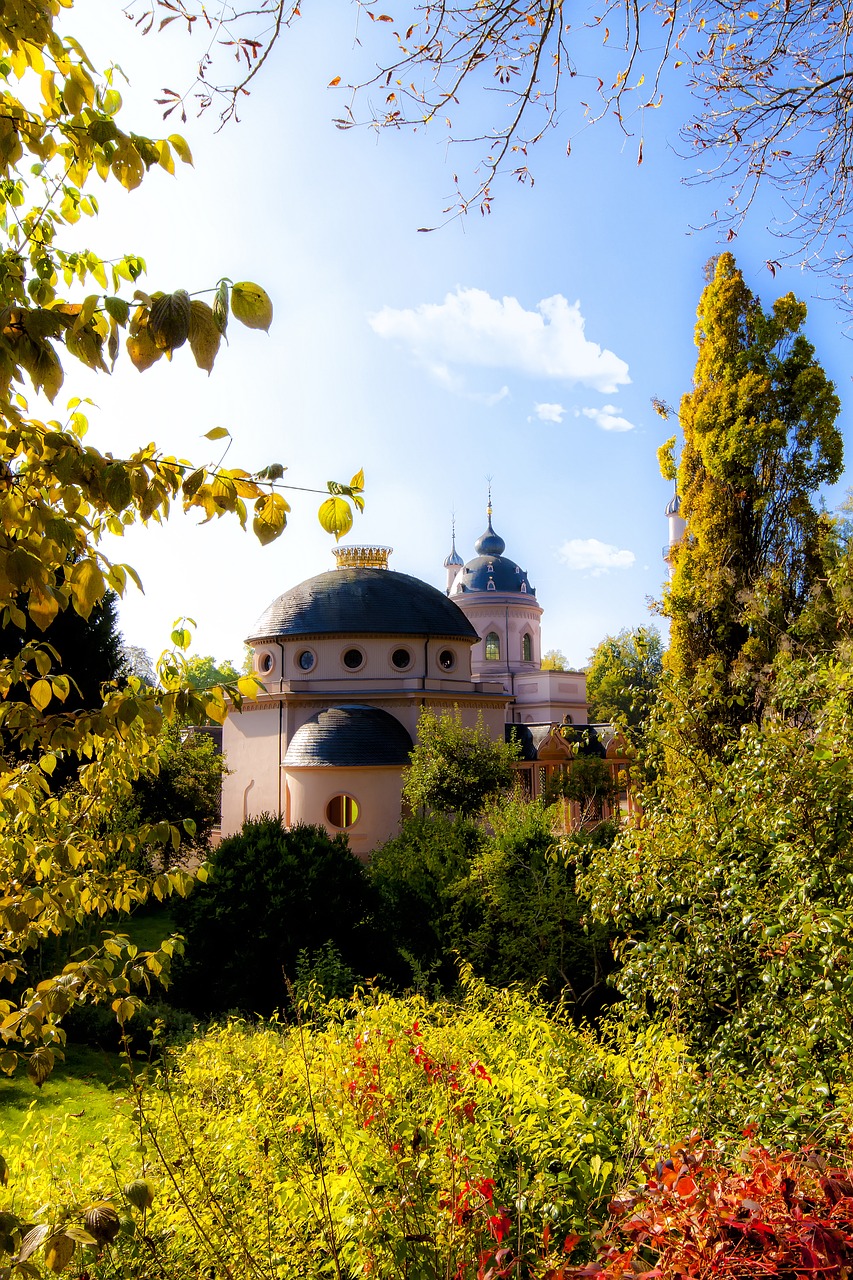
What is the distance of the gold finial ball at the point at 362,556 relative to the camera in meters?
31.2

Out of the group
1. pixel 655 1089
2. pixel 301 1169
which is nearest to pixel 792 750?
pixel 655 1089

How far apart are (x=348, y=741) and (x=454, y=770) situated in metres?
3.39

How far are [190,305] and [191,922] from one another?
12.9 m

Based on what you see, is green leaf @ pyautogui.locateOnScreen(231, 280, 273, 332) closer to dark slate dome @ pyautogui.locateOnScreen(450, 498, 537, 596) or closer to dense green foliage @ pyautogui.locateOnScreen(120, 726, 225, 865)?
dense green foliage @ pyautogui.locateOnScreen(120, 726, 225, 865)

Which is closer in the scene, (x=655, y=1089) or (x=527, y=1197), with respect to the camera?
(x=527, y=1197)

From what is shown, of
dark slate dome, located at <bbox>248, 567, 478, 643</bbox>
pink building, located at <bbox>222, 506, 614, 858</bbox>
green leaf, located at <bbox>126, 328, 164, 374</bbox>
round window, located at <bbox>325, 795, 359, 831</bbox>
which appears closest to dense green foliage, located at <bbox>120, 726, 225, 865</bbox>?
pink building, located at <bbox>222, 506, 614, 858</bbox>

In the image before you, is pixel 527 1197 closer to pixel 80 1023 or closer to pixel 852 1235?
pixel 852 1235

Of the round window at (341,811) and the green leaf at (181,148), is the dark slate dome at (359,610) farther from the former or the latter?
the green leaf at (181,148)

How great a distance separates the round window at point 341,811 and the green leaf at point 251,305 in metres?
22.8

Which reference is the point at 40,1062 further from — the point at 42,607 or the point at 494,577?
the point at 494,577

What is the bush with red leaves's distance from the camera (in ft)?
7.77

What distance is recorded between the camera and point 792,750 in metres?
5.81

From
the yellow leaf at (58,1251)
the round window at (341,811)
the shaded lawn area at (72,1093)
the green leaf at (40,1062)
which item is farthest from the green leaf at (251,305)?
the round window at (341,811)

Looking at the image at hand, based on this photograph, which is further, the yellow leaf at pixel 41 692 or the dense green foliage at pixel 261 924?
the dense green foliage at pixel 261 924
